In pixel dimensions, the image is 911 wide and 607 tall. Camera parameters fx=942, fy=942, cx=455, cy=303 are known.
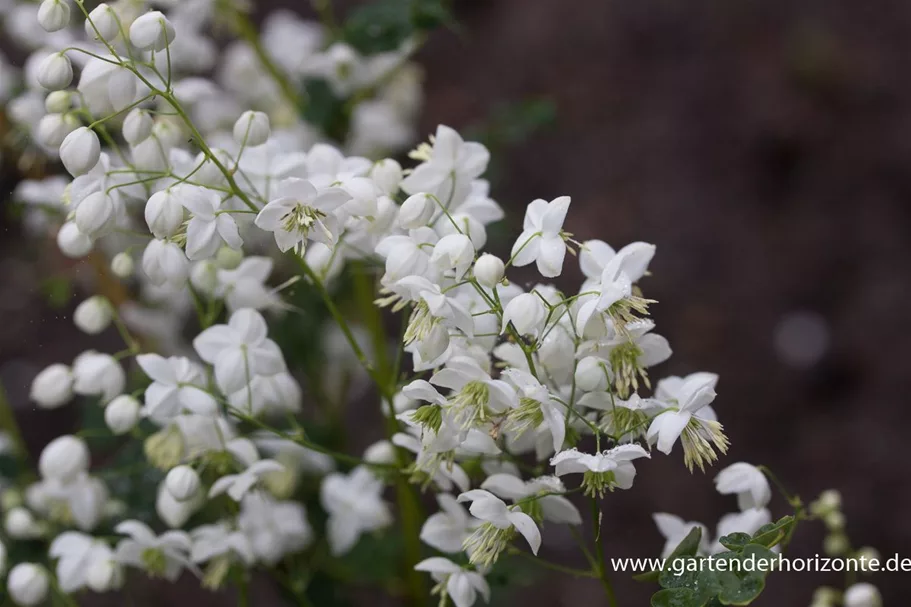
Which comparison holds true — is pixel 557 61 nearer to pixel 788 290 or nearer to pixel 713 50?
pixel 713 50

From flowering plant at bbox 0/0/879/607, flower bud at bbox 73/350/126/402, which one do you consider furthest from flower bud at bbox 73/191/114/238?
flower bud at bbox 73/350/126/402

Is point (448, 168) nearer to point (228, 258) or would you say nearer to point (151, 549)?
point (228, 258)

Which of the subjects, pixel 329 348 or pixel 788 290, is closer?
pixel 329 348

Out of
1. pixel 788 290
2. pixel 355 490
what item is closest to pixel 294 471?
pixel 355 490

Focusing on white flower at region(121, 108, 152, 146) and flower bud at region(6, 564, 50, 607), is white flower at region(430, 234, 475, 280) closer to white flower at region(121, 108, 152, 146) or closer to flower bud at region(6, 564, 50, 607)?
white flower at region(121, 108, 152, 146)

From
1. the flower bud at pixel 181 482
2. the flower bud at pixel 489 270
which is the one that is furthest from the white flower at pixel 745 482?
the flower bud at pixel 181 482

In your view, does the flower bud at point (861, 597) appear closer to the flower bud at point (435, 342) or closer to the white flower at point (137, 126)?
the flower bud at point (435, 342)

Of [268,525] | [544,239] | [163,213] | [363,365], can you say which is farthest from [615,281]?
[268,525]

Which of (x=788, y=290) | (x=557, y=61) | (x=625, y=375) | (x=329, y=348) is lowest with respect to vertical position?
(x=788, y=290)
